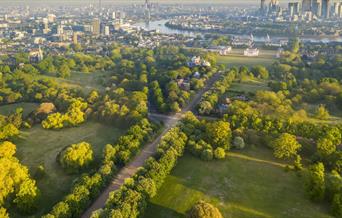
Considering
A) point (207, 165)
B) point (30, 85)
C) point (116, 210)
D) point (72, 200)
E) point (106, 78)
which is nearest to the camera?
point (116, 210)

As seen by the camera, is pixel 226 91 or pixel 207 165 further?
pixel 226 91

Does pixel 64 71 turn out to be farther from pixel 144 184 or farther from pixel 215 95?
pixel 144 184

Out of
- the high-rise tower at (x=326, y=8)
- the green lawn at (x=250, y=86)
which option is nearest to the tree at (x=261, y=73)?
the green lawn at (x=250, y=86)

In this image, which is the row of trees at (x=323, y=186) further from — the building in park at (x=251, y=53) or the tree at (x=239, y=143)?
the building in park at (x=251, y=53)

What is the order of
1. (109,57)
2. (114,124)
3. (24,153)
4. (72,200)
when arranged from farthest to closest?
(109,57) < (114,124) < (24,153) < (72,200)

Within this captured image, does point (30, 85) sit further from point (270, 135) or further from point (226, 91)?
point (270, 135)

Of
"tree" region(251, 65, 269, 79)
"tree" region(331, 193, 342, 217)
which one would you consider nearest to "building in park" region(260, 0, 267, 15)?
"tree" region(251, 65, 269, 79)

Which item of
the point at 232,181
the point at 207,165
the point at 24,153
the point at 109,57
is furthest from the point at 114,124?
the point at 109,57
